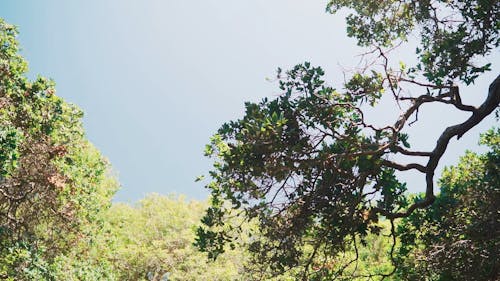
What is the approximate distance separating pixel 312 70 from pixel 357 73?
0.98 metres

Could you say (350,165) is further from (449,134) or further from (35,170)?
(35,170)

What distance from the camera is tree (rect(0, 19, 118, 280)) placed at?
10406 millimetres

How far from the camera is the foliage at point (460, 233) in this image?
6.59m

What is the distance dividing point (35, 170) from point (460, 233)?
9895 millimetres

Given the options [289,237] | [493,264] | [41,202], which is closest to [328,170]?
[289,237]

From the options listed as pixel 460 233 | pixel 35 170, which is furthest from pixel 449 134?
pixel 35 170

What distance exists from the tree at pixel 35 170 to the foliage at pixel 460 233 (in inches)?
316

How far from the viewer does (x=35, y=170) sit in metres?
11.2

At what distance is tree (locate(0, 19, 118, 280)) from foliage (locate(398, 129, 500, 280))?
8.02 meters

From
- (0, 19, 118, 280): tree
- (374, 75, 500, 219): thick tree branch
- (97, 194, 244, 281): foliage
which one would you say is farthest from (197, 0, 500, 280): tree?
(97, 194, 244, 281): foliage

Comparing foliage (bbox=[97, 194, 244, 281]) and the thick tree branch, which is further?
foliage (bbox=[97, 194, 244, 281])

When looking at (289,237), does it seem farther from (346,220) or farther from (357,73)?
(357,73)

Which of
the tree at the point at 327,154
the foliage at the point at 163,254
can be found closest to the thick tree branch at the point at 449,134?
the tree at the point at 327,154

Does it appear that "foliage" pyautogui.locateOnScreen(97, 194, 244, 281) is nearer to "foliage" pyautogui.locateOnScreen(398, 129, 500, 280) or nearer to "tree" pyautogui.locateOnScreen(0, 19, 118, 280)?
"tree" pyautogui.locateOnScreen(0, 19, 118, 280)
